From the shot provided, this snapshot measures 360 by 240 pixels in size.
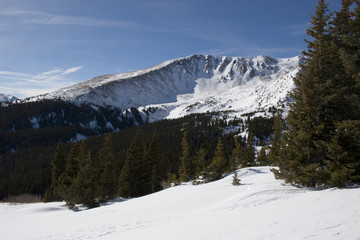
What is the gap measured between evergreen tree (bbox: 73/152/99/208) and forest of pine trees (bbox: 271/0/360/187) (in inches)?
767

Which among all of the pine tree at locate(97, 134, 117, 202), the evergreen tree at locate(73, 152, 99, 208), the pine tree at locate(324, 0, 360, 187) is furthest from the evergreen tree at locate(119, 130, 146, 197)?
the pine tree at locate(324, 0, 360, 187)

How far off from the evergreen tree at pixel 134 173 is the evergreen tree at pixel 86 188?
5.52m

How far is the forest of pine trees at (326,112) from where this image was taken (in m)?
11.6

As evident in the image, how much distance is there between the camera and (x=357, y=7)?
1373 centimetres

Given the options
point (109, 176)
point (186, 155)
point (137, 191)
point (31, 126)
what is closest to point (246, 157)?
point (186, 155)

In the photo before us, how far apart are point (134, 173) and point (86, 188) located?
817 cm

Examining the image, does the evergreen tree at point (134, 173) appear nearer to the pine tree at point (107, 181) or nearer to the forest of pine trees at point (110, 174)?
the forest of pine trees at point (110, 174)

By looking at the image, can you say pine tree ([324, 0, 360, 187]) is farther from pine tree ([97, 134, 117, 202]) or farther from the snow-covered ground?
pine tree ([97, 134, 117, 202])

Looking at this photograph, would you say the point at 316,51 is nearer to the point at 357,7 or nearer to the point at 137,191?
the point at 357,7

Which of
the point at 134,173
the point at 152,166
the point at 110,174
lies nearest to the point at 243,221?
the point at 110,174

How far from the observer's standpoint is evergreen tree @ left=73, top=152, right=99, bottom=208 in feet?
77.0

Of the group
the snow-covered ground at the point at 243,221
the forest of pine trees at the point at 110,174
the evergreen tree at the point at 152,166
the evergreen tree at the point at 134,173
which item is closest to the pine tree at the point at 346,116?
the snow-covered ground at the point at 243,221

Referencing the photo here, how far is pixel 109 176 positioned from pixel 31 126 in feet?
648

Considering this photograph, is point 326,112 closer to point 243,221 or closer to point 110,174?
point 243,221
